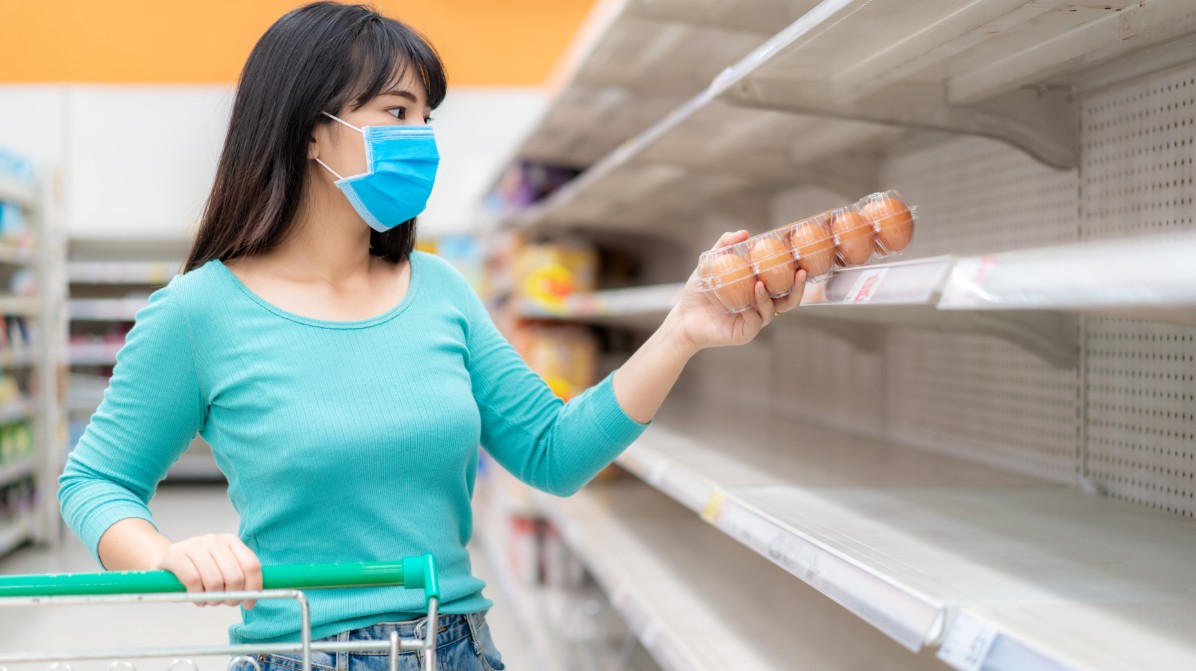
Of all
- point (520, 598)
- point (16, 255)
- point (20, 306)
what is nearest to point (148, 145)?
point (16, 255)

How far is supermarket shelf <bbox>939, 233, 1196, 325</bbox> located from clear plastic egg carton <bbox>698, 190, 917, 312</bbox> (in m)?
0.22

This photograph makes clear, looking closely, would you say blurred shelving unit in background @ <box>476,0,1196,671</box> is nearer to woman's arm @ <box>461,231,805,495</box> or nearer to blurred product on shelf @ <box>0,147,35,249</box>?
woman's arm @ <box>461,231,805,495</box>

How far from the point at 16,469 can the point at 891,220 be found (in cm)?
576

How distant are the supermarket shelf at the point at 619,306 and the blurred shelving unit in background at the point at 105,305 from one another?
4.31m

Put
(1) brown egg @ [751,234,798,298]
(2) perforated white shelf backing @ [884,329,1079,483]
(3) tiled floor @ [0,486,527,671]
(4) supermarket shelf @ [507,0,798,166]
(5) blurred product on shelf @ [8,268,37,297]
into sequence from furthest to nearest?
(5) blurred product on shelf @ [8,268,37,297], (3) tiled floor @ [0,486,527,671], (4) supermarket shelf @ [507,0,798,166], (2) perforated white shelf backing @ [884,329,1079,483], (1) brown egg @ [751,234,798,298]

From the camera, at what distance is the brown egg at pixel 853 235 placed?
1313mm

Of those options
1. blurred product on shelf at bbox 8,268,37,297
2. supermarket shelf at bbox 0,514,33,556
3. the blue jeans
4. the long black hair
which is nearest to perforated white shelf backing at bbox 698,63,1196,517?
the blue jeans

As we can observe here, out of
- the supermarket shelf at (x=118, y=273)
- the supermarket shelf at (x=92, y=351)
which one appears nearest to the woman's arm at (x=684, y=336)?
the supermarket shelf at (x=118, y=273)

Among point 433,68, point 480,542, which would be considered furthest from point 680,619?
point 480,542

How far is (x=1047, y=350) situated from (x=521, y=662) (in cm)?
262

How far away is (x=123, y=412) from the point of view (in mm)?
1389

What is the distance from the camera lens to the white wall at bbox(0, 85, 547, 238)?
7836 millimetres

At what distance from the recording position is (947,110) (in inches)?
72.9

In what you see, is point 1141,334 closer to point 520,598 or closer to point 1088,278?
point 1088,278
